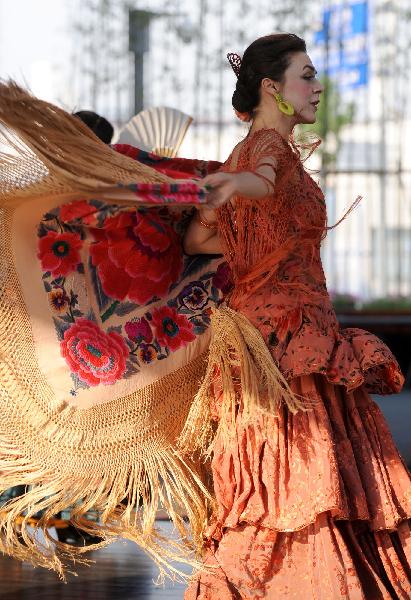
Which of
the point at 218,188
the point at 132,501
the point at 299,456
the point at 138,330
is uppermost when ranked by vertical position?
the point at 218,188

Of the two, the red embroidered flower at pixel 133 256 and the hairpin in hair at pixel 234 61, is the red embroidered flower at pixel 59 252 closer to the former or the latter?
the red embroidered flower at pixel 133 256

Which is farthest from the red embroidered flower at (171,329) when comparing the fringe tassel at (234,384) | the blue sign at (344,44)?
the blue sign at (344,44)

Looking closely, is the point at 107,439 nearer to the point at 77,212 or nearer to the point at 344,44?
→ the point at 77,212

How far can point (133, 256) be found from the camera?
2.76m

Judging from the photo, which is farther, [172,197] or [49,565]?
[49,565]

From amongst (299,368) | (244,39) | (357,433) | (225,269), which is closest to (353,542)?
(357,433)

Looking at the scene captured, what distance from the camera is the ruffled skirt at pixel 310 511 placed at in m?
2.47

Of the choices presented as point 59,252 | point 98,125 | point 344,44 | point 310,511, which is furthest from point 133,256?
point 344,44

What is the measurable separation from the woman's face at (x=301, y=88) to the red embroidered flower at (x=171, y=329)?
55cm

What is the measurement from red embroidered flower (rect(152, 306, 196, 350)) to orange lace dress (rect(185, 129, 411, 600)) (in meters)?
0.22

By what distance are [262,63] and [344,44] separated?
797cm

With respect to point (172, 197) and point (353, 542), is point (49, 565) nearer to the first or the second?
point (353, 542)

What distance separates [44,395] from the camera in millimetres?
2736

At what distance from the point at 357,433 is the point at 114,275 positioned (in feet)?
2.22
